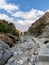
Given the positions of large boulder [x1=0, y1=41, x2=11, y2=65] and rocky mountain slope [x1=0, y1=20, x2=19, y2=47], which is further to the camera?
rocky mountain slope [x1=0, y1=20, x2=19, y2=47]

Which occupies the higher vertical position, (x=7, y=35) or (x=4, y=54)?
(x=7, y=35)

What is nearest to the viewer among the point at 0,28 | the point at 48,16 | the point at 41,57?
the point at 41,57

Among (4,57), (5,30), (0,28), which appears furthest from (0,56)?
(5,30)

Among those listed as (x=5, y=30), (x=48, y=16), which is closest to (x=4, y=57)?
(x=5, y=30)

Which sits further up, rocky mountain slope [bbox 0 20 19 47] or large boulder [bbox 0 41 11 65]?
rocky mountain slope [bbox 0 20 19 47]

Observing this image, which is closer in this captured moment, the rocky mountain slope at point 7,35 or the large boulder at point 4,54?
the large boulder at point 4,54

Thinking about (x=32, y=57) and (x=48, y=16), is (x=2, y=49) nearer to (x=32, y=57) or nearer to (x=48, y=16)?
(x=32, y=57)

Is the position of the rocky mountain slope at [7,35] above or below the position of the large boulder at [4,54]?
above

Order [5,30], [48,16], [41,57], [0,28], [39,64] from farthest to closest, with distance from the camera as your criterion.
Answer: [48,16] < [5,30] < [0,28] < [41,57] < [39,64]

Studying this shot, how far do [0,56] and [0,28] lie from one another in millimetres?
12759

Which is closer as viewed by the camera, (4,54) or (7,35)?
(4,54)

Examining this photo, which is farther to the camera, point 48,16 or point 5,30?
point 48,16

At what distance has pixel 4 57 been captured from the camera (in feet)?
41.3

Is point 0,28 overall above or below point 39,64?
above
